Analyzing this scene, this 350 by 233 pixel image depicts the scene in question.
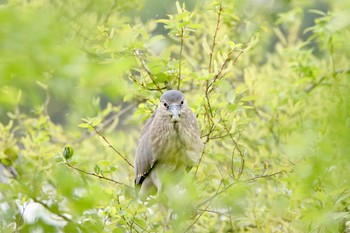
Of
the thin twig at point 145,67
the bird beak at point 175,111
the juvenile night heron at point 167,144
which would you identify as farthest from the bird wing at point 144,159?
the thin twig at point 145,67

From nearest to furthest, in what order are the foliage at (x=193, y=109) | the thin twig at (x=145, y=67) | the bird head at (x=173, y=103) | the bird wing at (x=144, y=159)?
1. the foliage at (x=193, y=109)
2. the thin twig at (x=145, y=67)
3. the bird head at (x=173, y=103)
4. the bird wing at (x=144, y=159)

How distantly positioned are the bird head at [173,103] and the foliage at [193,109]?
78mm

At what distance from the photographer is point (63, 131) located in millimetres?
6523

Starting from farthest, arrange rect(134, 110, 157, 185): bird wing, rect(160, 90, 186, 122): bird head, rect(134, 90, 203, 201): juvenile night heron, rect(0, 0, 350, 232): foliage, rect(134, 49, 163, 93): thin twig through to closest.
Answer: rect(134, 110, 157, 185): bird wing
rect(134, 90, 203, 201): juvenile night heron
rect(160, 90, 186, 122): bird head
rect(134, 49, 163, 93): thin twig
rect(0, 0, 350, 232): foliage

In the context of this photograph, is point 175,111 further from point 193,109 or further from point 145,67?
point 145,67

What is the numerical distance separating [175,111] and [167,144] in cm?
25

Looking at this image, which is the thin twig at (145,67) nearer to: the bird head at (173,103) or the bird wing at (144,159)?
the bird head at (173,103)

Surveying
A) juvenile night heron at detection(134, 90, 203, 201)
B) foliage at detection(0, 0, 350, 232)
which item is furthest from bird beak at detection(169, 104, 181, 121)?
foliage at detection(0, 0, 350, 232)

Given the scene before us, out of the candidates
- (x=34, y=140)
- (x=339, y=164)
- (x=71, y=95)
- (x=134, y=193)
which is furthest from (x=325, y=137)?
(x=34, y=140)

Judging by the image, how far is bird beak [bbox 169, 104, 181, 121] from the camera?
469cm

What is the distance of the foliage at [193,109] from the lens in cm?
191

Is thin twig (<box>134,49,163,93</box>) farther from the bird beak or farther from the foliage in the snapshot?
the bird beak

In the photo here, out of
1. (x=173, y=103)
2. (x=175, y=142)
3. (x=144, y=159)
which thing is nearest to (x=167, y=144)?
(x=175, y=142)

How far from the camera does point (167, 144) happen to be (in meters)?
4.87
